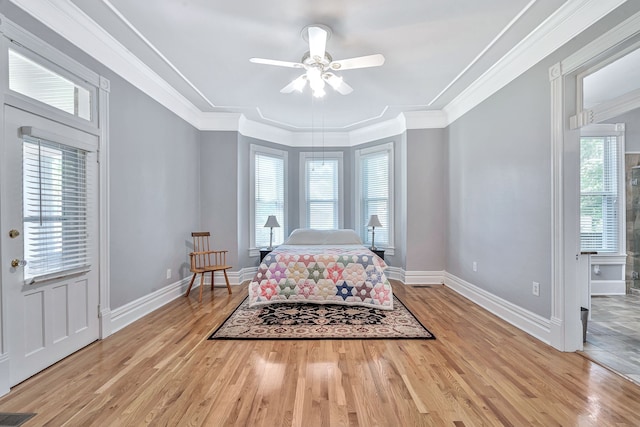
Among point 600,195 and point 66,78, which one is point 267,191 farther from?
point 600,195

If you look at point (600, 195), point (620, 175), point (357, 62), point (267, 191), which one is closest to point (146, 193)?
point (267, 191)

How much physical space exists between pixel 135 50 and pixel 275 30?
144cm

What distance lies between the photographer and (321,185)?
5.80 meters

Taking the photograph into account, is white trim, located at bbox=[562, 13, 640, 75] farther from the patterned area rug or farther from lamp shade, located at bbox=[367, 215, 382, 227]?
lamp shade, located at bbox=[367, 215, 382, 227]

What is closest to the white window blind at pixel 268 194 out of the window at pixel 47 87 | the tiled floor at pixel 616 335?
the window at pixel 47 87

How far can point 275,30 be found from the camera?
2.57 metres

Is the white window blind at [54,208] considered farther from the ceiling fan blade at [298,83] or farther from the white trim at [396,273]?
the white trim at [396,273]

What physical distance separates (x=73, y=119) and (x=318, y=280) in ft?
9.06

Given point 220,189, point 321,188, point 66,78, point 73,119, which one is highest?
point 66,78

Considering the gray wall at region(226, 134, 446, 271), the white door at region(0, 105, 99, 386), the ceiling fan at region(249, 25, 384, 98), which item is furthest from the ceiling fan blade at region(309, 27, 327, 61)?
the gray wall at region(226, 134, 446, 271)

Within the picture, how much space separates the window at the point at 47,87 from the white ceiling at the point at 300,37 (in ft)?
1.16

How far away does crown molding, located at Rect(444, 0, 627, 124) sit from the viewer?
216cm

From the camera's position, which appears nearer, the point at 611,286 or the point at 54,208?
the point at 54,208

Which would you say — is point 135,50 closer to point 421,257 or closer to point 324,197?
point 324,197
